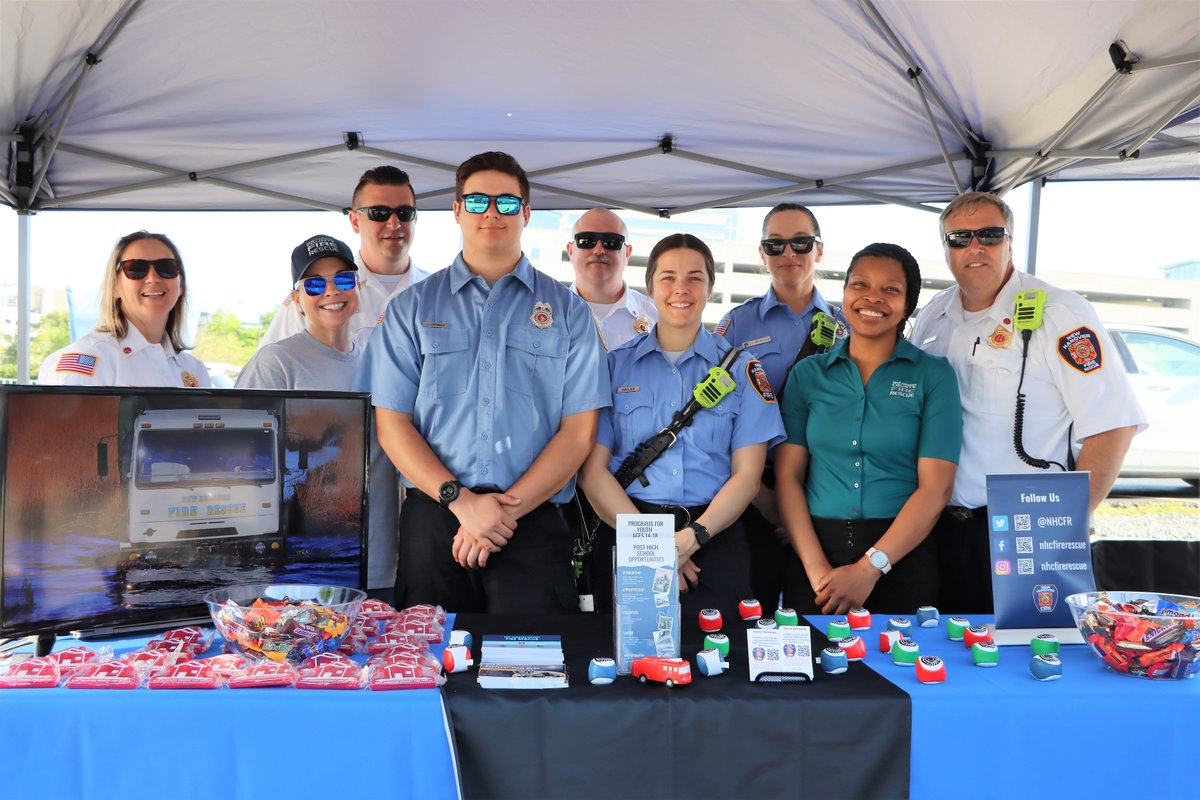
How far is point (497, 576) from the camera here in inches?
98.0

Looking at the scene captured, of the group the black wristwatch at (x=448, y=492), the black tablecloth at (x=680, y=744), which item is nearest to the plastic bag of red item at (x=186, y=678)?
the black tablecloth at (x=680, y=744)

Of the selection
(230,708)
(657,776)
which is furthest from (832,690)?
(230,708)

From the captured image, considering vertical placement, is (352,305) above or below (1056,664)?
above

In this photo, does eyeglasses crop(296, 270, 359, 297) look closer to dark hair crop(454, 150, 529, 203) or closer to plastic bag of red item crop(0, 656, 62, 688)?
dark hair crop(454, 150, 529, 203)

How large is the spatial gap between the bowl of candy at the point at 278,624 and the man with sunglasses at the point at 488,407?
72cm

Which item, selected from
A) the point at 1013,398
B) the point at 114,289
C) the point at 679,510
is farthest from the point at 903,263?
the point at 114,289

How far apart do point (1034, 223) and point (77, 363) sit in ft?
15.6

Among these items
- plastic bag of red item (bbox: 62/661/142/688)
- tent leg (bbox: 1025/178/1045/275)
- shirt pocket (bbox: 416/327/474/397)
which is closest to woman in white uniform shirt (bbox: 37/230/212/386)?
shirt pocket (bbox: 416/327/474/397)

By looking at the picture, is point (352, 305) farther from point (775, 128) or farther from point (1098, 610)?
point (775, 128)

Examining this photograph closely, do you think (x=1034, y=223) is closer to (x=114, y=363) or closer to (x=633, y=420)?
(x=633, y=420)

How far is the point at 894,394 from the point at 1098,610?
1.03m

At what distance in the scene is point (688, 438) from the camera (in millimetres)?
2680

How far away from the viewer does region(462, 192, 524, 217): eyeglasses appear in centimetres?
253

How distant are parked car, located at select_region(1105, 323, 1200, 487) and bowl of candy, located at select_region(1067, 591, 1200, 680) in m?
7.09
